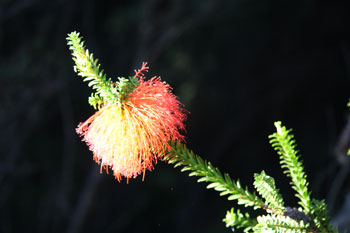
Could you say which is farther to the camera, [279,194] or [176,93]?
[176,93]

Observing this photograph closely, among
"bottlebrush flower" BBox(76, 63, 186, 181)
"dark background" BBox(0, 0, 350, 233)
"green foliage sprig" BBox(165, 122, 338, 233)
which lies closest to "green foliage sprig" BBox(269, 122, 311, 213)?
"green foliage sprig" BBox(165, 122, 338, 233)

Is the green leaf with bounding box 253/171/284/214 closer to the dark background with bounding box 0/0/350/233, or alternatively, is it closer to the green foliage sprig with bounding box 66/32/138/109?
the green foliage sprig with bounding box 66/32/138/109

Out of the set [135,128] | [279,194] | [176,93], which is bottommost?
[279,194]

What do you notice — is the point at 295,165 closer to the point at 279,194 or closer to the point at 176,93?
the point at 279,194

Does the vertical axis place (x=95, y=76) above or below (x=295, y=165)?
above

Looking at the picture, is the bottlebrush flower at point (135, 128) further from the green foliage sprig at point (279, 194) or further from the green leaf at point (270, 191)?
the green leaf at point (270, 191)

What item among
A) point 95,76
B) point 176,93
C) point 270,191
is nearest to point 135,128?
point 95,76
